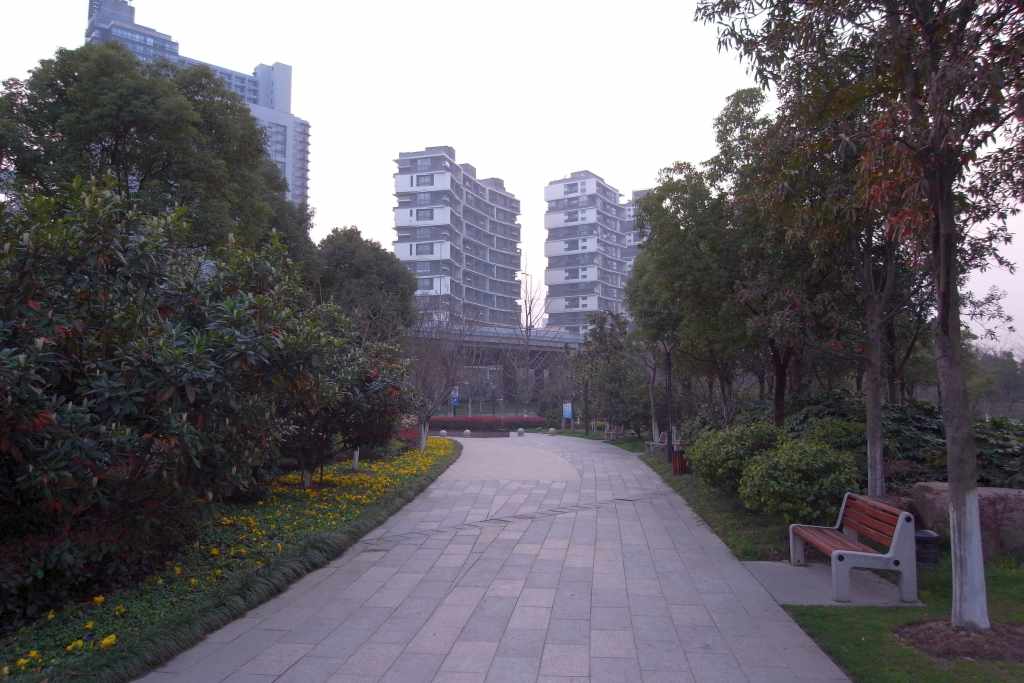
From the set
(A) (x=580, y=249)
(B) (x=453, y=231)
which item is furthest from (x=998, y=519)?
(A) (x=580, y=249)

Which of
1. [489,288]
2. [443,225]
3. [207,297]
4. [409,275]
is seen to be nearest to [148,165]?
[207,297]

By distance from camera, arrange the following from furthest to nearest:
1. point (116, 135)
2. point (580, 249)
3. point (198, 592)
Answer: point (580, 249) < point (116, 135) < point (198, 592)

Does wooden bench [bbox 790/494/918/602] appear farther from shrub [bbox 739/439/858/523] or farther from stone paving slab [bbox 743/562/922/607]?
shrub [bbox 739/439/858/523]

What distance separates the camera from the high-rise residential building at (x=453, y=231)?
78.5 meters

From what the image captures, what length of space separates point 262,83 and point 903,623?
127723 millimetres

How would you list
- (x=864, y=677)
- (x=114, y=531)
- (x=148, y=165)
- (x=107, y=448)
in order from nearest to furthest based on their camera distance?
(x=864, y=677) < (x=107, y=448) < (x=114, y=531) < (x=148, y=165)

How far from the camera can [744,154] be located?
12.1 m

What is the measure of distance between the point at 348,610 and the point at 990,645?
15.1 ft

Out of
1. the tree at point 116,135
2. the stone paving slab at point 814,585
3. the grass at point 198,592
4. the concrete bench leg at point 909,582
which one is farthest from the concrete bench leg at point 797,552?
the tree at point 116,135

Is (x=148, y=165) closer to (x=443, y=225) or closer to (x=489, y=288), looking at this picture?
(x=443, y=225)

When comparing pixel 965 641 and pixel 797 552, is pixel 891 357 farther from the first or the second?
pixel 965 641

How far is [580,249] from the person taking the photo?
94.1 meters

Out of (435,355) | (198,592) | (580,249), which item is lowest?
(198,592)

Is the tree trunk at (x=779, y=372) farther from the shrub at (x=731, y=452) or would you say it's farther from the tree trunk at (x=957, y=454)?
the tree trunk at (x=957, y=454)
